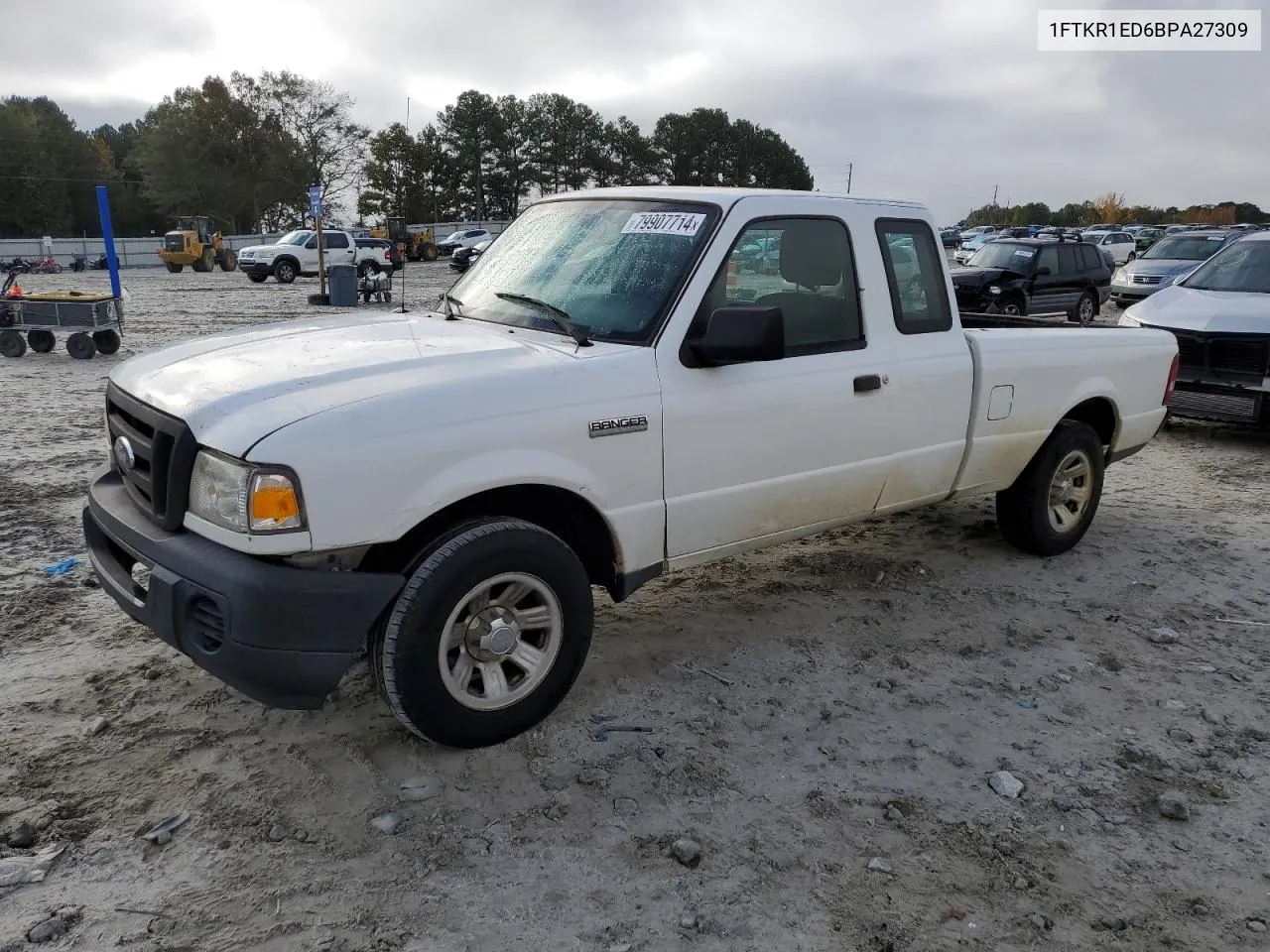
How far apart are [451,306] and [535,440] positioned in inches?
56.3

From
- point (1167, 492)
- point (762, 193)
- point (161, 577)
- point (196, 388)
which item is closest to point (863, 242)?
point (762, 193)

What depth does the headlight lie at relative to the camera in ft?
9.07

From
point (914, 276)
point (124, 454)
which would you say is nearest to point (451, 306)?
point (124, 454)

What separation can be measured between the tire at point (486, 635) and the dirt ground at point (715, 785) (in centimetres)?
19

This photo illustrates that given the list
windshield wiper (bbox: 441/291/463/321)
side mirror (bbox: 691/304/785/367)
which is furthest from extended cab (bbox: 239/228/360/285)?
side mirror (bbox: 691/304/785/367)

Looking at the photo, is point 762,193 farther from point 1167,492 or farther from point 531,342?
point 1167,492

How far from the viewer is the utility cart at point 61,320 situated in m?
12.2

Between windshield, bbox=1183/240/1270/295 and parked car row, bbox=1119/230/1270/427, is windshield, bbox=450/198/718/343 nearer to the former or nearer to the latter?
parked car row, bbox=1119/230/1270/427

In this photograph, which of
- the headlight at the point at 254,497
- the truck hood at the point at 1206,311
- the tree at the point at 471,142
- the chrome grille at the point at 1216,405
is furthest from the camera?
the tree at the point at 471,142

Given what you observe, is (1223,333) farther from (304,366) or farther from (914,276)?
(304,366)

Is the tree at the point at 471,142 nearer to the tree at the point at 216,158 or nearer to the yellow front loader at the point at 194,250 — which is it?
the tree at the point at 216,158

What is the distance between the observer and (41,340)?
13.0 metres

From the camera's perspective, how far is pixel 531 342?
12.0 feet

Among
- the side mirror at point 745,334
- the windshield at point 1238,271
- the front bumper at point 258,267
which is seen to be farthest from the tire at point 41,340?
the front bumper at point 258,267
